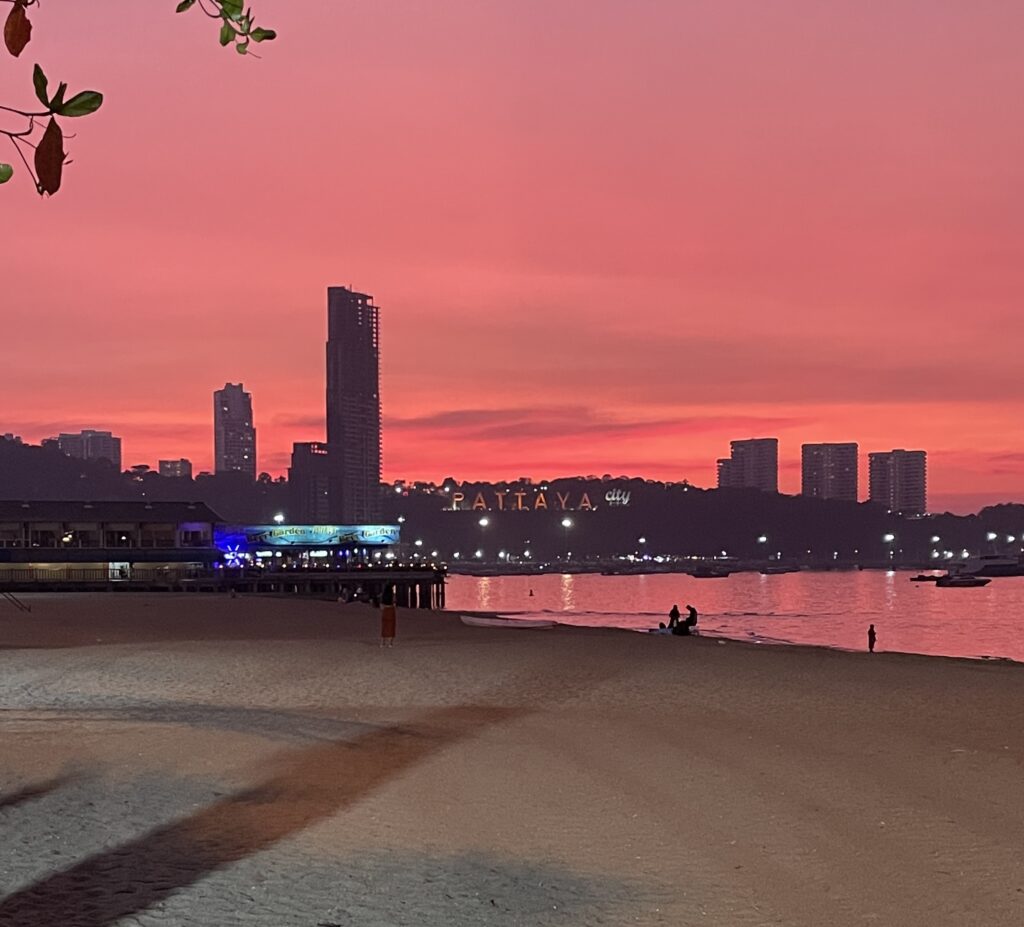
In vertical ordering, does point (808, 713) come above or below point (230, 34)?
below

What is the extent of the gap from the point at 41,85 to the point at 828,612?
9027 centimetres

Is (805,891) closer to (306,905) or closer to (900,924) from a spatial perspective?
(900,924)

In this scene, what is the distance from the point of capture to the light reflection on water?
2400 inches

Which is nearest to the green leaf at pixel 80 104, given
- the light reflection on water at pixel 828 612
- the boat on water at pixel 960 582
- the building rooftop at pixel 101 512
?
the light reflection on water at pixel 828 612

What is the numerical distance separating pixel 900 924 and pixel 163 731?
985 centimetres

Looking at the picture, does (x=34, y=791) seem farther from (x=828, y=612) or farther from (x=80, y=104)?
(x=828, y=612)

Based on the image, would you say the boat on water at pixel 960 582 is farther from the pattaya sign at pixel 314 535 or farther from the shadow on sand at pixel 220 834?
the shadow on sand at pixel 220 834

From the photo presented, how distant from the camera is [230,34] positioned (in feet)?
10.4

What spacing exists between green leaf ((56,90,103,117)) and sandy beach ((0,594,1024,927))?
5.77 metres

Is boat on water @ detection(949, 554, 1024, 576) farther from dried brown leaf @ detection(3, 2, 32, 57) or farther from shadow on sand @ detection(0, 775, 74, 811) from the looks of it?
dried brown leaf @ detection(3, 2, 32, 57)

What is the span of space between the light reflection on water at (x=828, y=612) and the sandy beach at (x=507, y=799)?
37604 mm

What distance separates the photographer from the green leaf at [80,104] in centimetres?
277

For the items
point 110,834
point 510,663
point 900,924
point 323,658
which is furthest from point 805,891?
point 323,658

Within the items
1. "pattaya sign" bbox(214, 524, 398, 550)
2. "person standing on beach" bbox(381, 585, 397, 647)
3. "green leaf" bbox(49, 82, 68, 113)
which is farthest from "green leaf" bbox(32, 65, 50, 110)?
"pattaya sign" bbox(214, 524, 398, 550)
